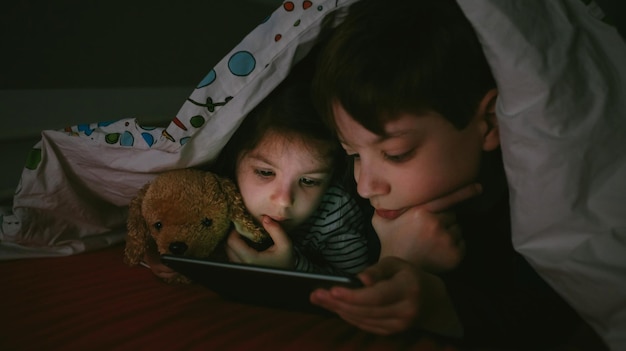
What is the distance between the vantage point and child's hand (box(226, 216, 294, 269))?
797 mm

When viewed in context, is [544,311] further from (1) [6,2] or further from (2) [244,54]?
(1) [6,2]

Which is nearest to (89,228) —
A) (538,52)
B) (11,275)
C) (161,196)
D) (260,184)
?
(11,275)

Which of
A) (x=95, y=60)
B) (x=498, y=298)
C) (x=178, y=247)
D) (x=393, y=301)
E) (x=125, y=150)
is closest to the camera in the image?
(x=393, y=301)

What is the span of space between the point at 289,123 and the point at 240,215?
19cm

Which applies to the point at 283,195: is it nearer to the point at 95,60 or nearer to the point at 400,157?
the point at 400,157

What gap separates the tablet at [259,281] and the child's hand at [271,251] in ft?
0.30

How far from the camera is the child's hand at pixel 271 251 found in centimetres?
80

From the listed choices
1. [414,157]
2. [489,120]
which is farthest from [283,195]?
[489,120]

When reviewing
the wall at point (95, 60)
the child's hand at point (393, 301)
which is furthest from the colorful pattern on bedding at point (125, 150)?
the child's hand at point (393, 301)

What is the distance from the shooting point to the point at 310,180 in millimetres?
817

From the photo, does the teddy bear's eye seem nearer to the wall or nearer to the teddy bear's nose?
the teddy bear's nose

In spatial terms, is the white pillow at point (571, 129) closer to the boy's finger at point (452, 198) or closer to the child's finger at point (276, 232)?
the boy's finger at point (452, 198)

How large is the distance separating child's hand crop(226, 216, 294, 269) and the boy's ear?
375mm

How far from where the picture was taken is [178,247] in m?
0.75
